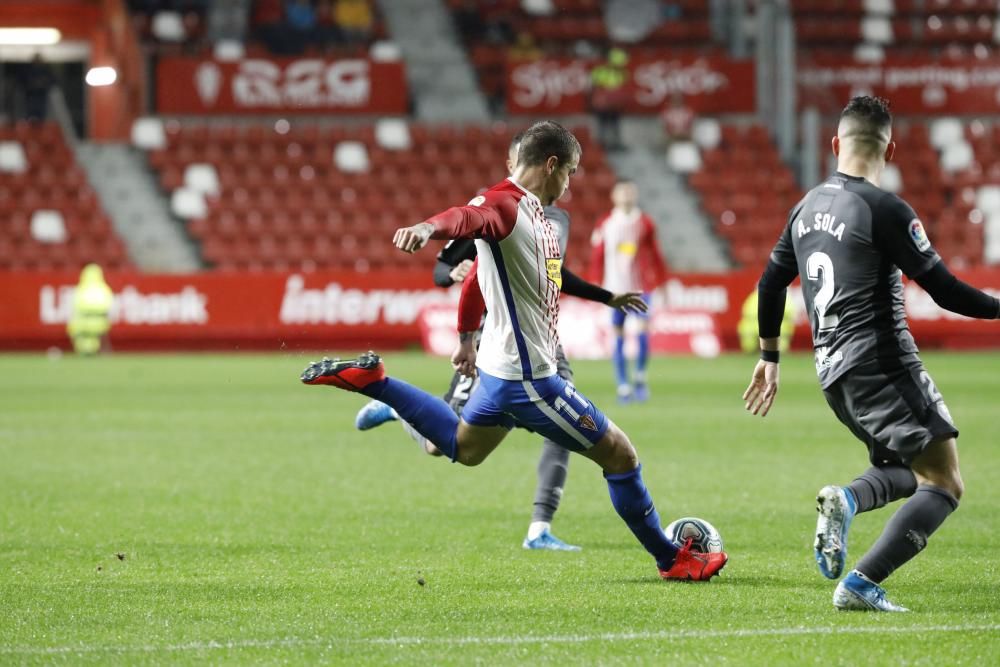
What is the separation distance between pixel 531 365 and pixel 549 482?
1.62m

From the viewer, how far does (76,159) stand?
29.6m

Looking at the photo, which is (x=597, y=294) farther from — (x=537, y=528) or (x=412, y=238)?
(x=412, y=238)

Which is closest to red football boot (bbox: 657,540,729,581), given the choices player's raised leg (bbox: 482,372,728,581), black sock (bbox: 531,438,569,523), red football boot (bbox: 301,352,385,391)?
player's raised leg (bbox: 482,372,728,581)

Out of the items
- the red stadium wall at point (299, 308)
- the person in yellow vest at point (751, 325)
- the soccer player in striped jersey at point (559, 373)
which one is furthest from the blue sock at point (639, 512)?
the person in yellow vest at point (751, 325)

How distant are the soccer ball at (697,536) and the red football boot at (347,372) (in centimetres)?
143

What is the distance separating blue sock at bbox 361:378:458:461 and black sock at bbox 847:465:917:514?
5.51 feet

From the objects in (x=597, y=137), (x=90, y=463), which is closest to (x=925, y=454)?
(x=90, y=463)

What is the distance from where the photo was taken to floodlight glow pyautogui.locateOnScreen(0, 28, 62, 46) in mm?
31198

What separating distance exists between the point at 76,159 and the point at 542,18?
10.1 meters

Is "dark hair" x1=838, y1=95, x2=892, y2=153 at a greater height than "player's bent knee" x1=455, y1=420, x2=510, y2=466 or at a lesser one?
greater

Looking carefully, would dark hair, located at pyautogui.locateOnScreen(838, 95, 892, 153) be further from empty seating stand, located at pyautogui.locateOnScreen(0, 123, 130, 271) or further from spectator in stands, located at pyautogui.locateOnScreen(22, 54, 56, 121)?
spectator in stands, located at pyautogui.locateOnScreen(22, 54, 56, 121)

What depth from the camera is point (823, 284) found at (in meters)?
5.68

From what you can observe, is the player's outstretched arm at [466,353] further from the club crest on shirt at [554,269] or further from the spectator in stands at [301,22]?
the spectator in stands at [301,22]

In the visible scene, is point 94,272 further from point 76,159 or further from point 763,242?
point 763,242
